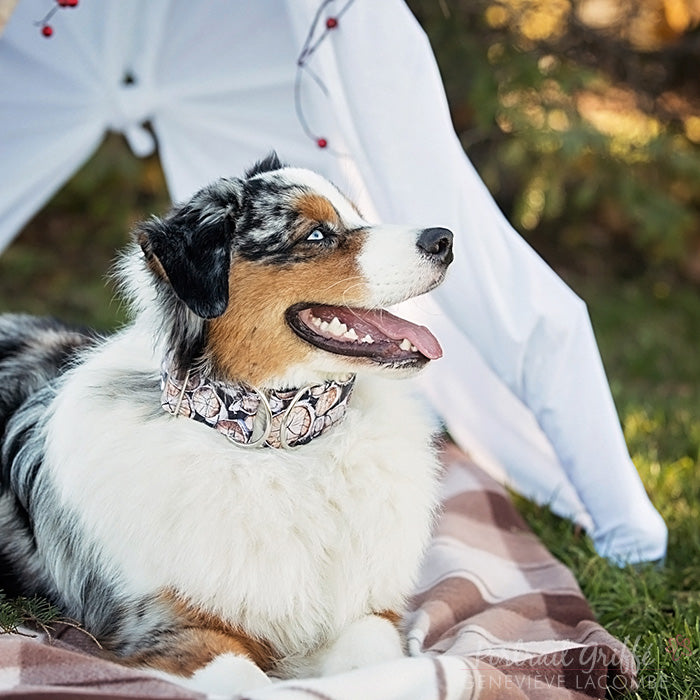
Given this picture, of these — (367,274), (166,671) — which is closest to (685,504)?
(367,274)

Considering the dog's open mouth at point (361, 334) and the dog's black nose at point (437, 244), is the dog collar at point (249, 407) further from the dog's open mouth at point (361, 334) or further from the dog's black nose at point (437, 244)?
the dog's black nose at point (437, 244)

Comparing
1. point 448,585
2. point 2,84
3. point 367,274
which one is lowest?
point 448,585

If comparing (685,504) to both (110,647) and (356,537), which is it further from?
(110,647)

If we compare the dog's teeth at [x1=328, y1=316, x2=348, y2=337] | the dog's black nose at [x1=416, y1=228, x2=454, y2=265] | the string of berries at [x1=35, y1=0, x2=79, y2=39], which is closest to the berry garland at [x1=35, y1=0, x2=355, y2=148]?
the string of berries at [x1=35, y1=0, x2=79, y2=39]

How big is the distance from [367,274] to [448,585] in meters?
1.13

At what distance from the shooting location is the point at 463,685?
2254 millimetres

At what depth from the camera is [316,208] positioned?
264cm

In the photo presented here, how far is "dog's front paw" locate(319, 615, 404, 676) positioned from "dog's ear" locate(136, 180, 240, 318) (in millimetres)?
899

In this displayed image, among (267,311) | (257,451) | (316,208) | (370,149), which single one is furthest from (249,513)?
(370,149)

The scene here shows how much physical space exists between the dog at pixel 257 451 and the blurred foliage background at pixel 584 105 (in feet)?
11.2

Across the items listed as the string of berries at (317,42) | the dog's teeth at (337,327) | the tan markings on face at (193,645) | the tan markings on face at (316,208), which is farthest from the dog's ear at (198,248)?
the string of berries at (317,42)

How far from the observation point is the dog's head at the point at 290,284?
2578 mm

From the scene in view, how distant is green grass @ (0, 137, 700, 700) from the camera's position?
120 inches

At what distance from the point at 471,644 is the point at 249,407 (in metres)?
0.91
